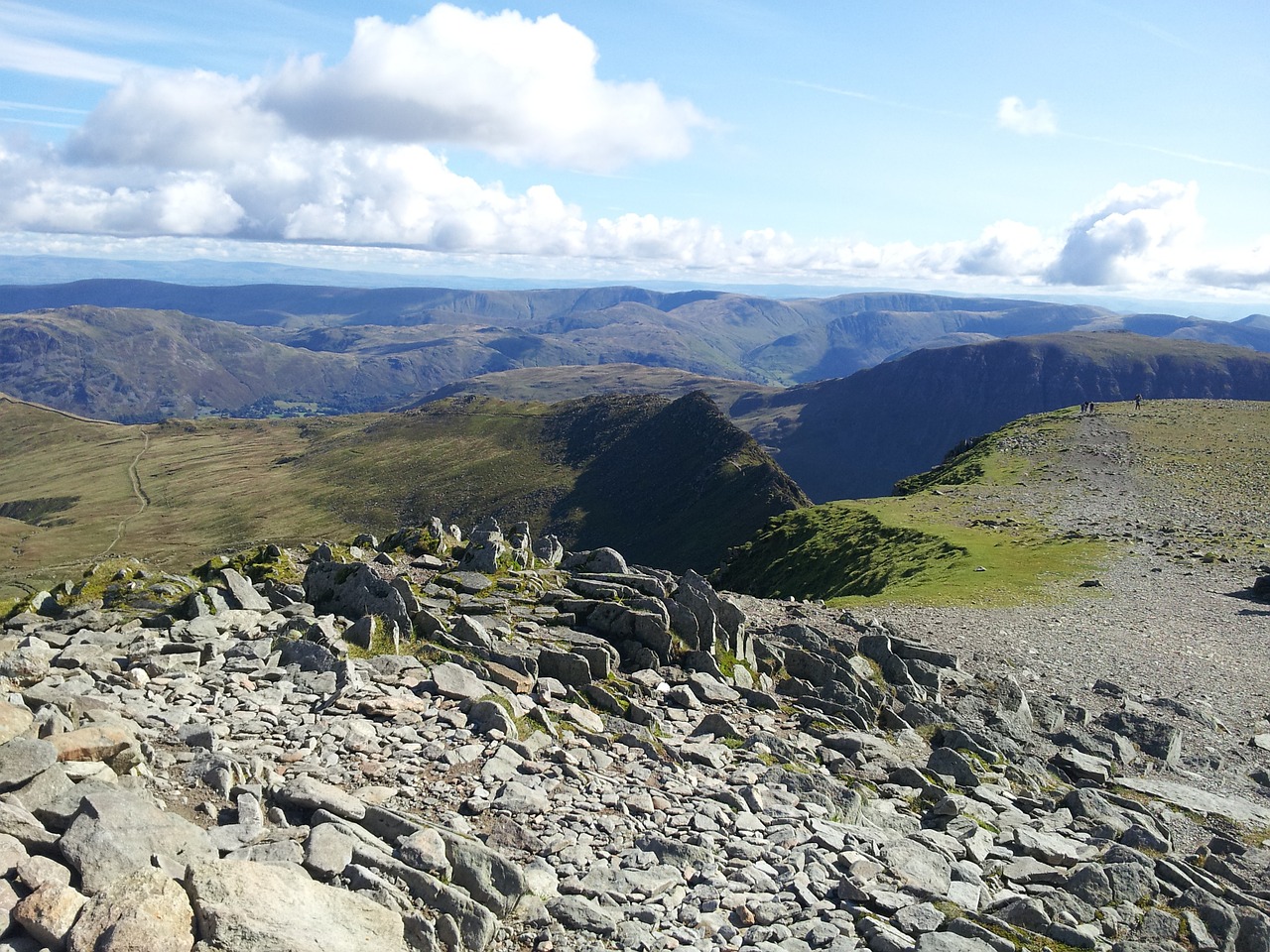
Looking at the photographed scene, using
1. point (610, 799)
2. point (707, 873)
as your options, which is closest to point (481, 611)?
point (610, 799)

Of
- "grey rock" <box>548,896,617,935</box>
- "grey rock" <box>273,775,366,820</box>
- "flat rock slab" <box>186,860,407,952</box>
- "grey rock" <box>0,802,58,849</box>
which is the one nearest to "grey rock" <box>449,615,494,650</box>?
"grey rock" <box>273,775,366,820</box>

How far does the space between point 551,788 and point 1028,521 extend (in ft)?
197

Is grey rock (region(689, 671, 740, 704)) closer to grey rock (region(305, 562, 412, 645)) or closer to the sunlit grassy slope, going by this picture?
grey rock (region(305, 562, 412, 645))

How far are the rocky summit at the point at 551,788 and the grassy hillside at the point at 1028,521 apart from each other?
21.7 meters

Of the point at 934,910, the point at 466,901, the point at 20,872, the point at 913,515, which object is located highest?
the point at 20,872

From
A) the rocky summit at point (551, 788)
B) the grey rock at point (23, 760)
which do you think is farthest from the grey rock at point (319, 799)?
the grey rock at point (23, 760)

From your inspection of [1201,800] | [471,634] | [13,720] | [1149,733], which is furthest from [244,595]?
[1149,733]

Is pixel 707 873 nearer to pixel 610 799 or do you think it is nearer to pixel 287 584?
pixel 610 799

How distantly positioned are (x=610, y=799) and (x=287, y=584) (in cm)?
1644

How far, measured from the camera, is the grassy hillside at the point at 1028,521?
51625mm

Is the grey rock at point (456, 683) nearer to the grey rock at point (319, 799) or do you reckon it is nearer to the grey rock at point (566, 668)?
the grey rock at point (566, 668)

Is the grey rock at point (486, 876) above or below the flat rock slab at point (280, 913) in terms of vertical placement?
below

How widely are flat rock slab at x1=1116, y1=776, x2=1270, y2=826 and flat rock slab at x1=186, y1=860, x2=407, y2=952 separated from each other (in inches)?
804

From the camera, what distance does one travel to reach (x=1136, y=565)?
168 feet
